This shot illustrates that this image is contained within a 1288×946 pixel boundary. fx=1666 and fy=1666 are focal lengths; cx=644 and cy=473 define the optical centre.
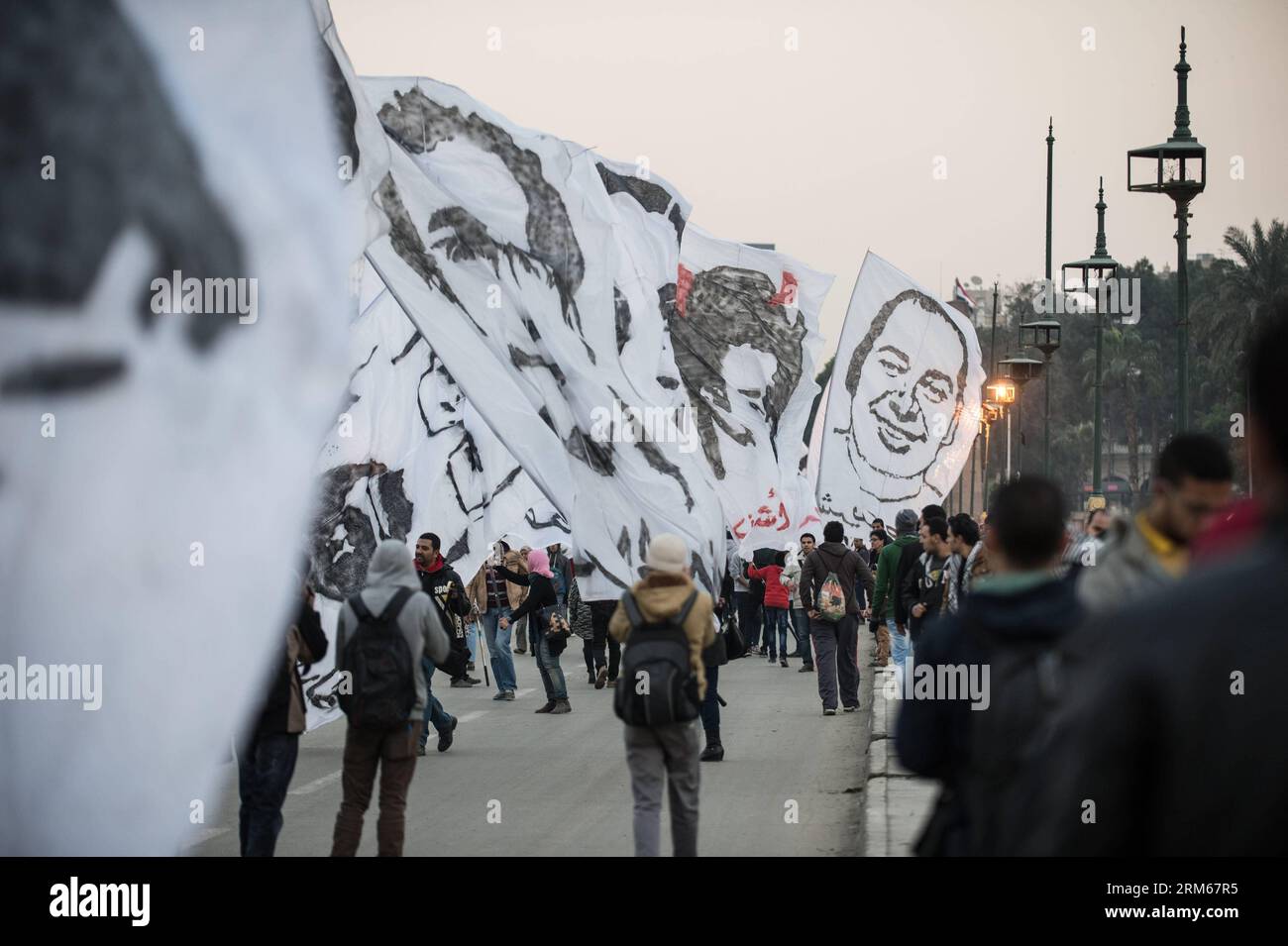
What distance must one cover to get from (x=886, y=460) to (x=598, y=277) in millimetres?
15148

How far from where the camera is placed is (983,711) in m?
3.55

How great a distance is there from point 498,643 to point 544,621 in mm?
934

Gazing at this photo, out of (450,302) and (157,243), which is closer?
(157,243)

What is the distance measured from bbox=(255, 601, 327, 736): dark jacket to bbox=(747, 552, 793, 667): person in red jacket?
1454 centimetres

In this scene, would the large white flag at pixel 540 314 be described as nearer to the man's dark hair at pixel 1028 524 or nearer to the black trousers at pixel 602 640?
the black trousers at pixel 602 640

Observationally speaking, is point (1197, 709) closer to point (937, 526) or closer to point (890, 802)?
point (890, 802)

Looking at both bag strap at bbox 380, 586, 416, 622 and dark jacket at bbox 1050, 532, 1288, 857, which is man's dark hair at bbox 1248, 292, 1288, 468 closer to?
dark jacket at bbox 1050, 532, 1288, 857

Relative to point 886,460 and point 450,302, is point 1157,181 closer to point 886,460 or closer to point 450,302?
point 450,302

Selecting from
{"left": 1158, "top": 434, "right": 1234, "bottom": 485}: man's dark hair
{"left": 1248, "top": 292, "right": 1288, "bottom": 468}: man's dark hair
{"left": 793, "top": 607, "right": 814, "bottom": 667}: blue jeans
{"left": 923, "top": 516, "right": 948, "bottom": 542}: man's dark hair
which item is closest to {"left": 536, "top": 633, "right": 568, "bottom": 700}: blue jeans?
{"left": 793, "top": 607, "right": 814, "bottom": 667}: blue jeans

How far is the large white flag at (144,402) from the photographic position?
5.89m

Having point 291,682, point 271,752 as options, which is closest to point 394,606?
point 291,682

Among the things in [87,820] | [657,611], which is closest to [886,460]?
[657,611]

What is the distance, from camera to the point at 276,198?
22.9ft

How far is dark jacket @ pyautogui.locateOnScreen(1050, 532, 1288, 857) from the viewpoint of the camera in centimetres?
162
